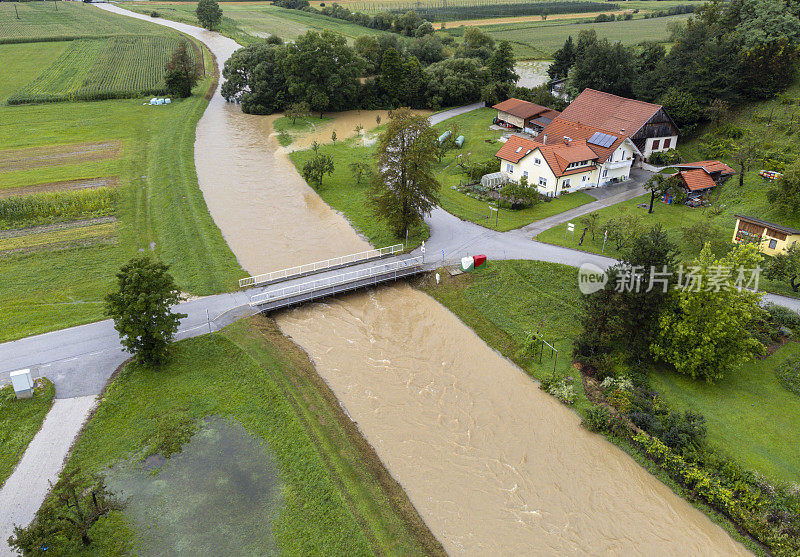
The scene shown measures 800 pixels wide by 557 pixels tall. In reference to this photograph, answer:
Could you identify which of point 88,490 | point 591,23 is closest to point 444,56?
point 591,23

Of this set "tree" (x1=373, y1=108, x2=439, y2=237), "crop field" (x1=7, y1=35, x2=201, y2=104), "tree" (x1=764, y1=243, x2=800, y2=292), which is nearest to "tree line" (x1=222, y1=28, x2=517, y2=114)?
"crop field" (x1=7, y1=35, x2=201, y2=104)

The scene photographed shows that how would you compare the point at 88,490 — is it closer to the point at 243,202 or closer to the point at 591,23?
the point at 243,202

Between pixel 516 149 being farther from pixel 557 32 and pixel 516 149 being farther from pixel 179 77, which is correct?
pixel 557 32

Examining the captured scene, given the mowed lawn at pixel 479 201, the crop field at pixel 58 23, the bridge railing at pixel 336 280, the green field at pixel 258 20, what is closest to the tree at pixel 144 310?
the bridge railing at pixel 336 280

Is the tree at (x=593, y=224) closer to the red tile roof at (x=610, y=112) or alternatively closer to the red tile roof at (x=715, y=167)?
the red tile roof at (x=715, y=167)

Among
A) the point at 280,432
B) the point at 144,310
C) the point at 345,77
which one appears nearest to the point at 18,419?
the point at 144,310

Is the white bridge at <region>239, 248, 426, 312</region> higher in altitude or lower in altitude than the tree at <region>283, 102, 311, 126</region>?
lower

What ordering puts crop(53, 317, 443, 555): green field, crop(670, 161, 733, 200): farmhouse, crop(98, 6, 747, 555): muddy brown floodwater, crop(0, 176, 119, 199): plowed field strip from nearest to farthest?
crop(53, 317, 443, 555): green field → crop(98, 6, 747, 555): muddy brown floodwater → crop(670, 161, 733, 200): farmhouse → crop(0, 176, 119, 199): plowed field strip

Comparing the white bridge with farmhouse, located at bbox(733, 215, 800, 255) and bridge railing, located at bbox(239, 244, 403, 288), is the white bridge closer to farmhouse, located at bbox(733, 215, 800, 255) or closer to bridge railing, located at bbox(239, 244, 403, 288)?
bridge railing, located at bbox(239, 244, 403, 288)
